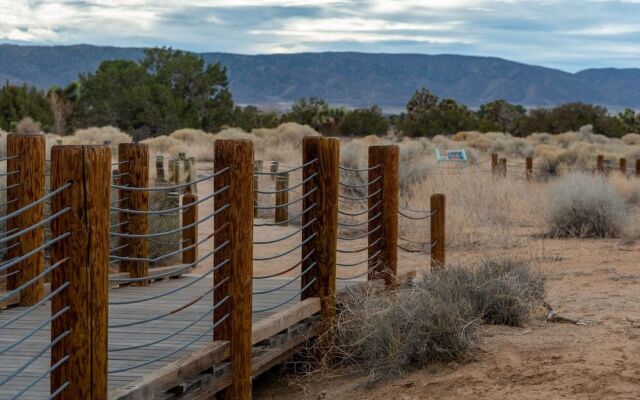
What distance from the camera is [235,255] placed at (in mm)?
5922

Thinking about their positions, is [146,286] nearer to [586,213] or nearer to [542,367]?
[542,367]

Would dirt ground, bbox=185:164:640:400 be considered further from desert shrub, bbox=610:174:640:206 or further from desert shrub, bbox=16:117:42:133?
desert shrub, bbox=16:117:42:133

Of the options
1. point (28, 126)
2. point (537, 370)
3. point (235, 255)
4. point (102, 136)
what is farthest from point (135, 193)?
point (28, 126)

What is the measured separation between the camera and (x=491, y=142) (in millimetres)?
39969

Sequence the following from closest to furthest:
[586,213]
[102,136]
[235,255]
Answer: [235,255]
[586,213]
[102,136]

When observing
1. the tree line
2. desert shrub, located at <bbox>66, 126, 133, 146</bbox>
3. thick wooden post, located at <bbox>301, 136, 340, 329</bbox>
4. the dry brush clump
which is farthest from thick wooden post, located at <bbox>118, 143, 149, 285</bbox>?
the tree line

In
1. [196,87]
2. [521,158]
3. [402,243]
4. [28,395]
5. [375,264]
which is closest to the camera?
[28,395]

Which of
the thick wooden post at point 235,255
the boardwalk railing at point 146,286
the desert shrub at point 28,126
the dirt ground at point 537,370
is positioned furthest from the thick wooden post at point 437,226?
the desert shrub at point 28,126

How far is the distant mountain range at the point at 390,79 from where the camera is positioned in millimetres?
154375

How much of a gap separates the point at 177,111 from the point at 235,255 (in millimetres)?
38829

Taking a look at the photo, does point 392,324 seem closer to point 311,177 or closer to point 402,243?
point 311,177

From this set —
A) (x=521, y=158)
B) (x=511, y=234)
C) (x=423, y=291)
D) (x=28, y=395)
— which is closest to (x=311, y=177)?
(x=423, y=291)

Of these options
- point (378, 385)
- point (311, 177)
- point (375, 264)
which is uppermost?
point (311, 177)

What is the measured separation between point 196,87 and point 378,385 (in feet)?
136
